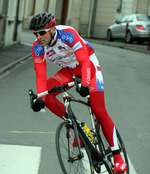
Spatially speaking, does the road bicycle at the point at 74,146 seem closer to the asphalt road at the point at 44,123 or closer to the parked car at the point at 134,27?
the asphalt road at the point at 44,123

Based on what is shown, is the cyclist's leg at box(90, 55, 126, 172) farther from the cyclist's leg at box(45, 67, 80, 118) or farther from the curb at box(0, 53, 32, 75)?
the curb at box(0, 53, 32, 75)

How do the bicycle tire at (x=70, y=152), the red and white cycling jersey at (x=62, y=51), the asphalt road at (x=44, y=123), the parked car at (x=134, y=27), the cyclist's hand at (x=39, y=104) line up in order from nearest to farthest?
the bicycle tire at (x=70, y=152), the cyclist's hand at (x=39, y=104), the red and white cycling jersey at (x=62, y=51), the asphalt road at (x=44, y=123), the parked car at (x=134, y=27)

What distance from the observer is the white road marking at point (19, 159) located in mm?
5152

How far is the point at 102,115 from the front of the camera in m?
4.97

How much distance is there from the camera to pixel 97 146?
4.79 metres

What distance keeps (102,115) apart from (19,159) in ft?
3.95

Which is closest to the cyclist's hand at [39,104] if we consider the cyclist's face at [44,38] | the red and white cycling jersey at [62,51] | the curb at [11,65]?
the red and white cycling jersey at [62,51]

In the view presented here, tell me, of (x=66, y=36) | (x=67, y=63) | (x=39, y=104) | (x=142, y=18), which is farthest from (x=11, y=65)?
(x=142, y=18)

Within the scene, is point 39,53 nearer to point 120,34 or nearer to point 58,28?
point 58,28

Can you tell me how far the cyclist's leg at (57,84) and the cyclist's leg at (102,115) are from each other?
0.29m

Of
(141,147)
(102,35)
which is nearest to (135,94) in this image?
(141,147)

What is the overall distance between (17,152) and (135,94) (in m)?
5.84

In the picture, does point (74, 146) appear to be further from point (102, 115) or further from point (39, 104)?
point (102, 115)

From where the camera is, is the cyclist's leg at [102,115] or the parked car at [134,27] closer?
the cyclist's leg at [102,115]
